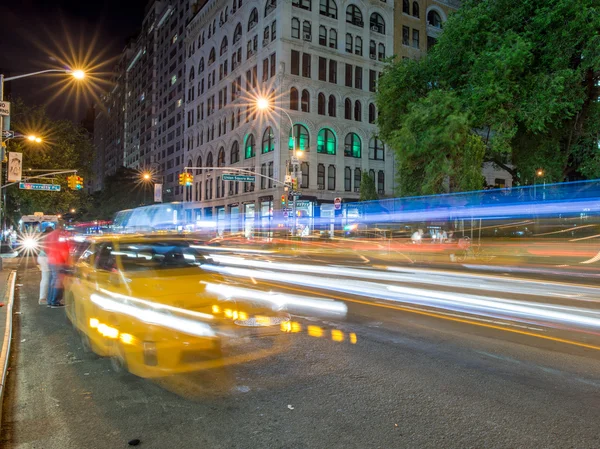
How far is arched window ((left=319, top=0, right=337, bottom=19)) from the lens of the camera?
46.3 metres

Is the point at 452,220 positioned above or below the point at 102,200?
below

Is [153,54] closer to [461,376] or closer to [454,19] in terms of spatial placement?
[454,19]

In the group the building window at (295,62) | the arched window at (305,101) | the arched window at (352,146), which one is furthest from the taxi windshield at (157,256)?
the arched window at (352,146)

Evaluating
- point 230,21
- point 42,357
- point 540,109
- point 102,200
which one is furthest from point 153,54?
point 42,357

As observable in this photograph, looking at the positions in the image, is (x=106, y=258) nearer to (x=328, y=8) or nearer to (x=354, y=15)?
(x=328, y=8)

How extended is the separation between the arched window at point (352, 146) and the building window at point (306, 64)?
8.08 meters

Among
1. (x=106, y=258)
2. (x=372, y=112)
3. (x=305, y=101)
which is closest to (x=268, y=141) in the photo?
(x=305, y=101)

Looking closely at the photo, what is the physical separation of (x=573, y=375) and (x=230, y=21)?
185 ft

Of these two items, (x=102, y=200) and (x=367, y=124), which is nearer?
(x=367, y=124)

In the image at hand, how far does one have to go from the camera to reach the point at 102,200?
3492 inches

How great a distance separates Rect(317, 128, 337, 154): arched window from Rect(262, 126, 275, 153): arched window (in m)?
5.07

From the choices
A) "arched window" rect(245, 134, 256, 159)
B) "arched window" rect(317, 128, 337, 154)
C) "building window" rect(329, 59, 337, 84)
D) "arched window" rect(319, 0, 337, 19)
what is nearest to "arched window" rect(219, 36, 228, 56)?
"arched window" rect(245, 134, 256, 159)

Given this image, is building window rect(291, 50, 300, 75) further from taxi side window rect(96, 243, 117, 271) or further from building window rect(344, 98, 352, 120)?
taxi side window rect(96, 243, 117, 271)

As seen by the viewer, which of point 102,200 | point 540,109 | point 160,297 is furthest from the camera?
point 102,200
